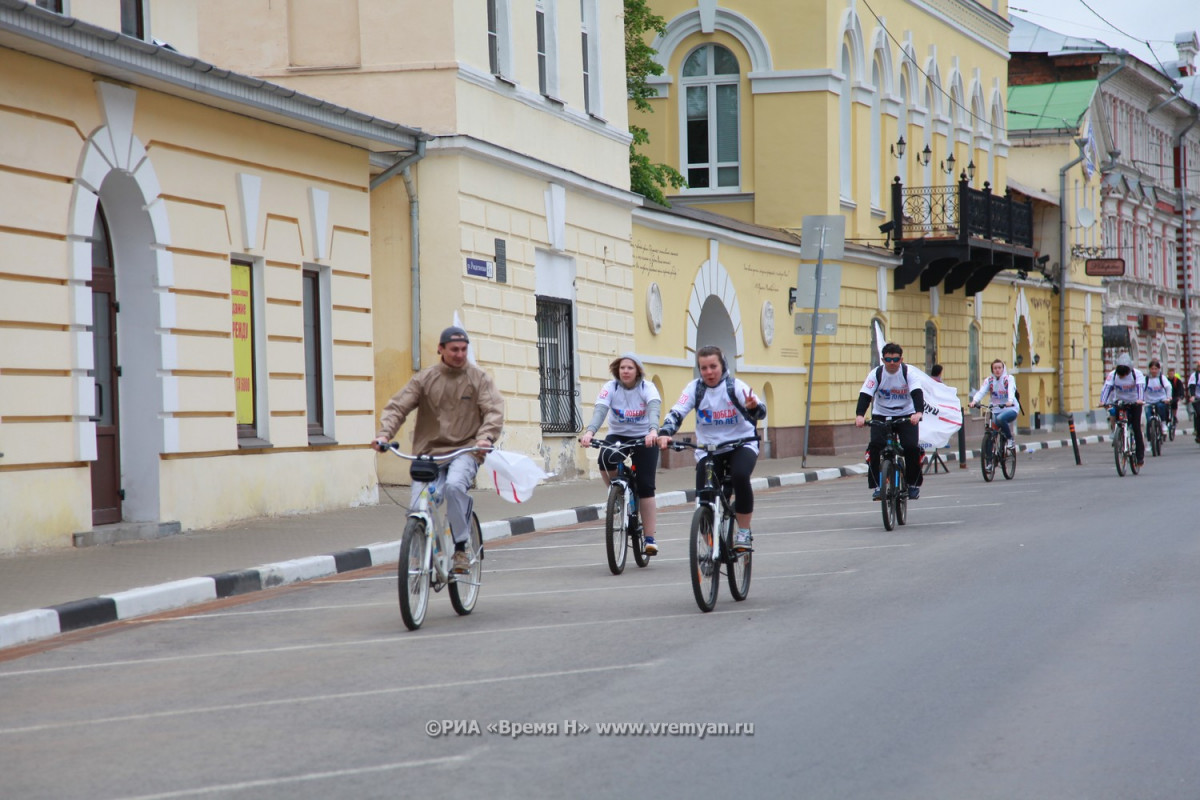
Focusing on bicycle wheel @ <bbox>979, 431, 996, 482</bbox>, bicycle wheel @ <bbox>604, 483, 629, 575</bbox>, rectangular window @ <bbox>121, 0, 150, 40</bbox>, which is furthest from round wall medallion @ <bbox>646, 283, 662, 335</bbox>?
bicycle wheel @ <bbox>604, 483, 629, 575</bbox>

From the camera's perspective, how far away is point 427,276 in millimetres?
19812

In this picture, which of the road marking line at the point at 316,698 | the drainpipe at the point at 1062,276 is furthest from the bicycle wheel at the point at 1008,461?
the drainpipe at the point at 1062,276

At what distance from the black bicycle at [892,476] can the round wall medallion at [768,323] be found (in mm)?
14537

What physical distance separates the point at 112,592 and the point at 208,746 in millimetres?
4685

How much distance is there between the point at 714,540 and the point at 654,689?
2.68m

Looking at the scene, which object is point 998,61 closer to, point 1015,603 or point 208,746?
point 1015,603

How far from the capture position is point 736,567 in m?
10.4

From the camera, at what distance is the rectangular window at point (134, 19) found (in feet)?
50.4

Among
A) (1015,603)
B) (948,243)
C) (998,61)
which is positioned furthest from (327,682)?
(998,61)

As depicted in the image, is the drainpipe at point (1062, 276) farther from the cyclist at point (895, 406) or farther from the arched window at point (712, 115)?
the cyclist at point (895, 406)

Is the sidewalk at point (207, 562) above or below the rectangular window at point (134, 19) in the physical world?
below

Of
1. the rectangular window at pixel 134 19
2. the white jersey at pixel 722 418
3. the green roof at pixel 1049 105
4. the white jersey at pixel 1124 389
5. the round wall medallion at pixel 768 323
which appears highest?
the green roof at pixel 1049 105

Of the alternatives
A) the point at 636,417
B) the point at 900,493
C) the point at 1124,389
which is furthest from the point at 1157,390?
the point at 636,417

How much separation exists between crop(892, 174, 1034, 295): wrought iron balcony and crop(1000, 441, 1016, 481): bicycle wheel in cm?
1250
